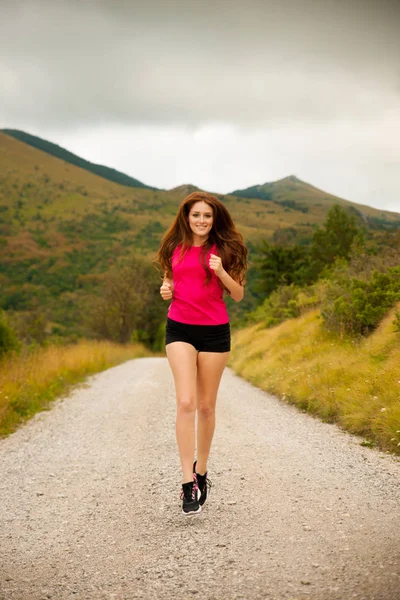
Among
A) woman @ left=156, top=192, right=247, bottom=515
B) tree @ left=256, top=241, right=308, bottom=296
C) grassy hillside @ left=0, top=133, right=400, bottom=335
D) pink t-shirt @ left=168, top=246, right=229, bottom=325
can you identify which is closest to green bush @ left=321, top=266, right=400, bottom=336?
woman @ left=156, top=192, right=247, bottom=515

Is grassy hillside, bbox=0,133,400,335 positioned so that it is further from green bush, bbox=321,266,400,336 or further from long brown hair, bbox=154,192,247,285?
long brown hair, bbox=154,192,247,285

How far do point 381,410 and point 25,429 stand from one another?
206 inches

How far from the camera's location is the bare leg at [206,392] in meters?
3.81

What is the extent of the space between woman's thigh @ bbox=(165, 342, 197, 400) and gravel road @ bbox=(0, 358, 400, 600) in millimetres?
954

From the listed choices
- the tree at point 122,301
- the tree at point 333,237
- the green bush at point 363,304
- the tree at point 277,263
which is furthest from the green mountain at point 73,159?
the green bush at point 363,304

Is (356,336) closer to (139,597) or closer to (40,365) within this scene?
(40,365)

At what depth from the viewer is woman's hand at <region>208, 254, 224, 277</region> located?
12.0 ft

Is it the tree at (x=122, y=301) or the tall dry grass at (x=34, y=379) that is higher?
the tall dry grass at (x=34, y=379)

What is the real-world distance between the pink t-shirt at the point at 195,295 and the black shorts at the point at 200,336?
0.13 ft

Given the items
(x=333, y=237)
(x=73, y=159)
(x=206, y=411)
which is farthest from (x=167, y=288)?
(x=73, y=159)

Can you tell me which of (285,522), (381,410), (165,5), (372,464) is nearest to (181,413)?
(285,522)

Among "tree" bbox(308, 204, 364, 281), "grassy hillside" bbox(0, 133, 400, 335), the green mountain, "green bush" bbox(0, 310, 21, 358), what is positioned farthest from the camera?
the green mountain

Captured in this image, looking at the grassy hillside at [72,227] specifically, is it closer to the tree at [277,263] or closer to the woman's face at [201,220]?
the tree at [277,263]

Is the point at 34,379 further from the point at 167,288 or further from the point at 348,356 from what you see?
the point at 167,288
